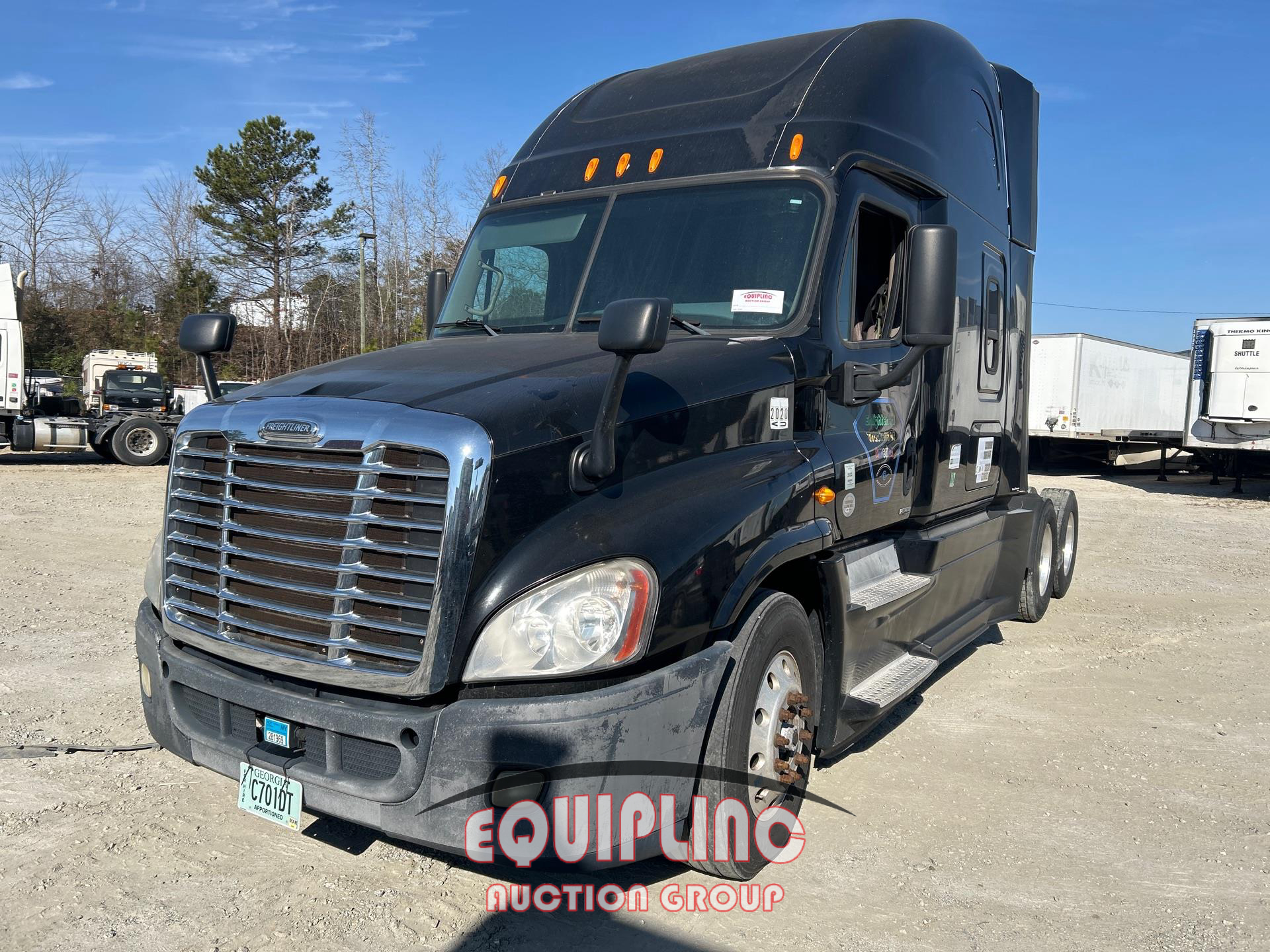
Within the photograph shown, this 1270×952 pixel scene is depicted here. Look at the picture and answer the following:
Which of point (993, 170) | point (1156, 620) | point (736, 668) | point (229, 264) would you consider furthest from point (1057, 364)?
point (229, 264)

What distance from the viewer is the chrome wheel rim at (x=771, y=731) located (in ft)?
11.9

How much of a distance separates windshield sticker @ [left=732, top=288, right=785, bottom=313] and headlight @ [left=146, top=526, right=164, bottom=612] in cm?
246

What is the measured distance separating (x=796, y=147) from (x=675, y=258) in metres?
0.76

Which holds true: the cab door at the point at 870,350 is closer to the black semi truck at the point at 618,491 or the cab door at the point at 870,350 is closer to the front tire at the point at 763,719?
the black semi truck at the point at 618,491

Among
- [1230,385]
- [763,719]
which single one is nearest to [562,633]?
[763,719]

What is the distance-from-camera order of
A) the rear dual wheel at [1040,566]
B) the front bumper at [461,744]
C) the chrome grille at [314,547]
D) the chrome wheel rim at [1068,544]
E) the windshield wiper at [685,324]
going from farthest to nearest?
the chrome wheel rim at [1068,544] → the rear dual wheel at [1040,566] → the windshield wiper at [685,324] → the chrome grille at [314,547] → the front bumper at [461,744]

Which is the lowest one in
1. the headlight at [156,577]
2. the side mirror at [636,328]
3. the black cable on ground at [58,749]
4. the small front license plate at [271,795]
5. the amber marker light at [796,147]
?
the black cable on ground at [58,749]

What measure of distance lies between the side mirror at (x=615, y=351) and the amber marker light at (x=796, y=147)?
1675 mm

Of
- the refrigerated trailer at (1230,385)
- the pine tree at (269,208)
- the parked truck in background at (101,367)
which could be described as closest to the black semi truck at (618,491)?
the refrigerated trailer at (1230,385)

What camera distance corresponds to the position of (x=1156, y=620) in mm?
8359

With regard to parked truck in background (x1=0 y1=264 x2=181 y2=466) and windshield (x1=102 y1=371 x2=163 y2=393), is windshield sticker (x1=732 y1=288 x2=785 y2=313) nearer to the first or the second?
parked truck in background (x1=0 y1=264 x2=181 y2=466)

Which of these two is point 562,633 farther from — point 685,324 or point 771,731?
point 685,324

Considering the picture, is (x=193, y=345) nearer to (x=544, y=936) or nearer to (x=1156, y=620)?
(x=544, y=936)

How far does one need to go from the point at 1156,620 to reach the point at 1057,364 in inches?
654
